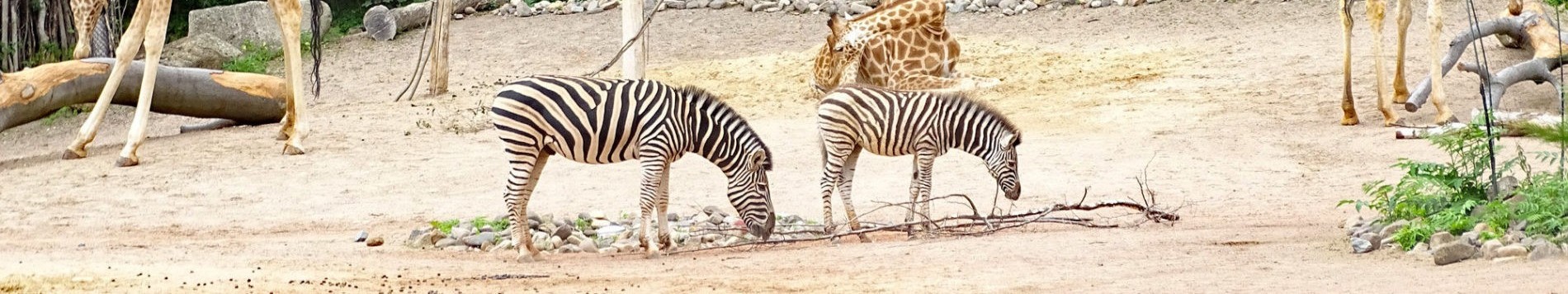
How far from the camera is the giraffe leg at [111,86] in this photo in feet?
41.4

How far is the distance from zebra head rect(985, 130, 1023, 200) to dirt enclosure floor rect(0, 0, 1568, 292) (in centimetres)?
36

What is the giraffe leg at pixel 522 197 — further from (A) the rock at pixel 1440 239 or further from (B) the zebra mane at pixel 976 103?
(A) the rock at pixel 1440 239

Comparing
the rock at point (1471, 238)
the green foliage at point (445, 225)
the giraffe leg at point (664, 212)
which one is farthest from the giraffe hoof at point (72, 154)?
the rock at point (1471, 238)

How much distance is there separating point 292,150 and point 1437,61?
895 centimetres

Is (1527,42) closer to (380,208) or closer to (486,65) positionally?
(380,208)

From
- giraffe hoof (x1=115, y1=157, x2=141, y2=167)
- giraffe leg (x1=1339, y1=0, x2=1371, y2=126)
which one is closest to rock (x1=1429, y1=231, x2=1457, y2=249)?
giraffe leg (x1=1339, y1=0, x2=1371, y2=126)

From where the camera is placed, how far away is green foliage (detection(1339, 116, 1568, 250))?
6.45 metres

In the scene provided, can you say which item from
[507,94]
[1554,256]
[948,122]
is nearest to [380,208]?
[507,94]

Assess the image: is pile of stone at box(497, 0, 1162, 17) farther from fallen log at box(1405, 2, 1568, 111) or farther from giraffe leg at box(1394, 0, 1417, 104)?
giraffe leg at box(1394, 0, 1417, 104)

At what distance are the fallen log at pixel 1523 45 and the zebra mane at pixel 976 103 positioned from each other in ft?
17.7

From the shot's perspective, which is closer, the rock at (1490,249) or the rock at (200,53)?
the rock at (1490,249)

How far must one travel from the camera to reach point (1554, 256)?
19.6 feet

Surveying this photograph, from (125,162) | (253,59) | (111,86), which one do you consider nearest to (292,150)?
(125,162)

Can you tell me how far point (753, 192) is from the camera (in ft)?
25.7
